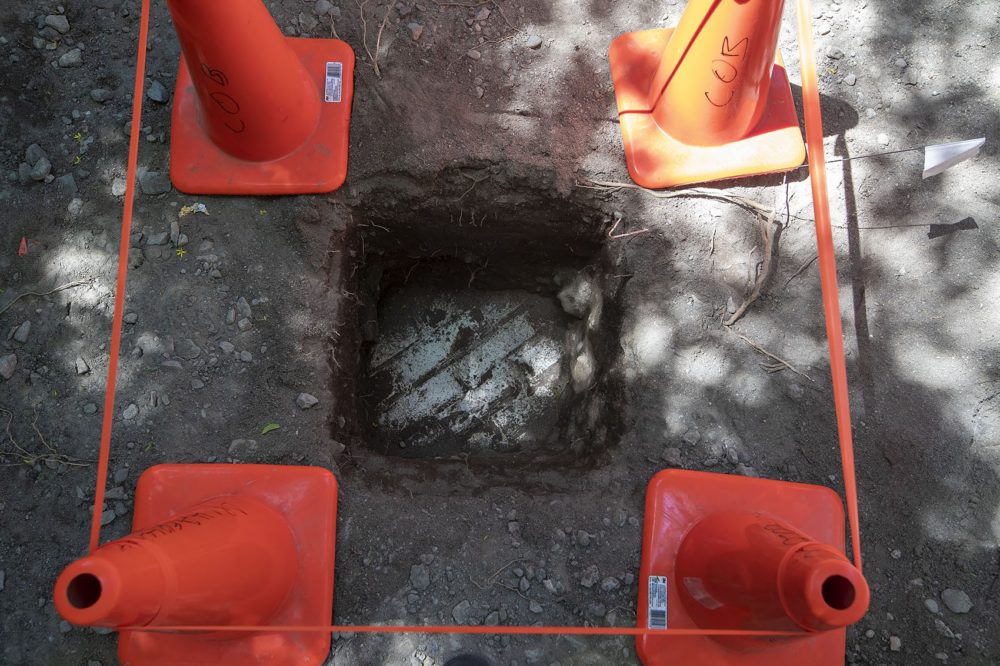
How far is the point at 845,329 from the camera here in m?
2.46

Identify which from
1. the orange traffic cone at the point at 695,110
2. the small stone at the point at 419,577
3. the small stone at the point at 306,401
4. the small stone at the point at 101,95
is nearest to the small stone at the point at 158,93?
the small stone at the point at 101,95

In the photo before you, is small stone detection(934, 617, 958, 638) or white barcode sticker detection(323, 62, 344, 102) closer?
small stone detection(934, 617, 958, 638)

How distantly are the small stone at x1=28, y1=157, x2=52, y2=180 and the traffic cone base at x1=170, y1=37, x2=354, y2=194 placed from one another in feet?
1.61

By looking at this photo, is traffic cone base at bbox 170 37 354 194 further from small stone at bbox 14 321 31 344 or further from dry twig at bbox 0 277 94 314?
small stone at bbox 14 321 31 344

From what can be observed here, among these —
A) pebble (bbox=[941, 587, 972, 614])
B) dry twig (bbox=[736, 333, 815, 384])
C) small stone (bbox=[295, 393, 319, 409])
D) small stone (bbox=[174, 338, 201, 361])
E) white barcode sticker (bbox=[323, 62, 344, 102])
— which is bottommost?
pebble (bbox=[941, 587, 972, 614])

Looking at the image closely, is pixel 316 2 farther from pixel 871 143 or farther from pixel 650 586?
pixel 650 586

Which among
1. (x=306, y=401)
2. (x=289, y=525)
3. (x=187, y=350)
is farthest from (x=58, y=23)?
(x=289, y=525)

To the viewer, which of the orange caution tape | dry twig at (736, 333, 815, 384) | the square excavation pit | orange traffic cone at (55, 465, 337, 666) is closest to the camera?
orange traffic cone at (55, 465, 337, 666)

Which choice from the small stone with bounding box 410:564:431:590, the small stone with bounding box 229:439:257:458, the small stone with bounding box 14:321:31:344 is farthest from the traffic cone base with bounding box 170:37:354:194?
the small stone with bounding box 410:564:431:590

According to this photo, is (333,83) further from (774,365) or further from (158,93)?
(774,365)

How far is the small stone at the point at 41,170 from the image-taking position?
95.7 inches

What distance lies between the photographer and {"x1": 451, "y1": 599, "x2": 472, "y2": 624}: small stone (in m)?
2.15

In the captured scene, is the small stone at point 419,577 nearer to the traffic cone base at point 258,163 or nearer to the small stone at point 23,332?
the traffic cone base at point 258,163

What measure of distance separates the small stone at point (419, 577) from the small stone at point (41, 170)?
1979 millimetres
